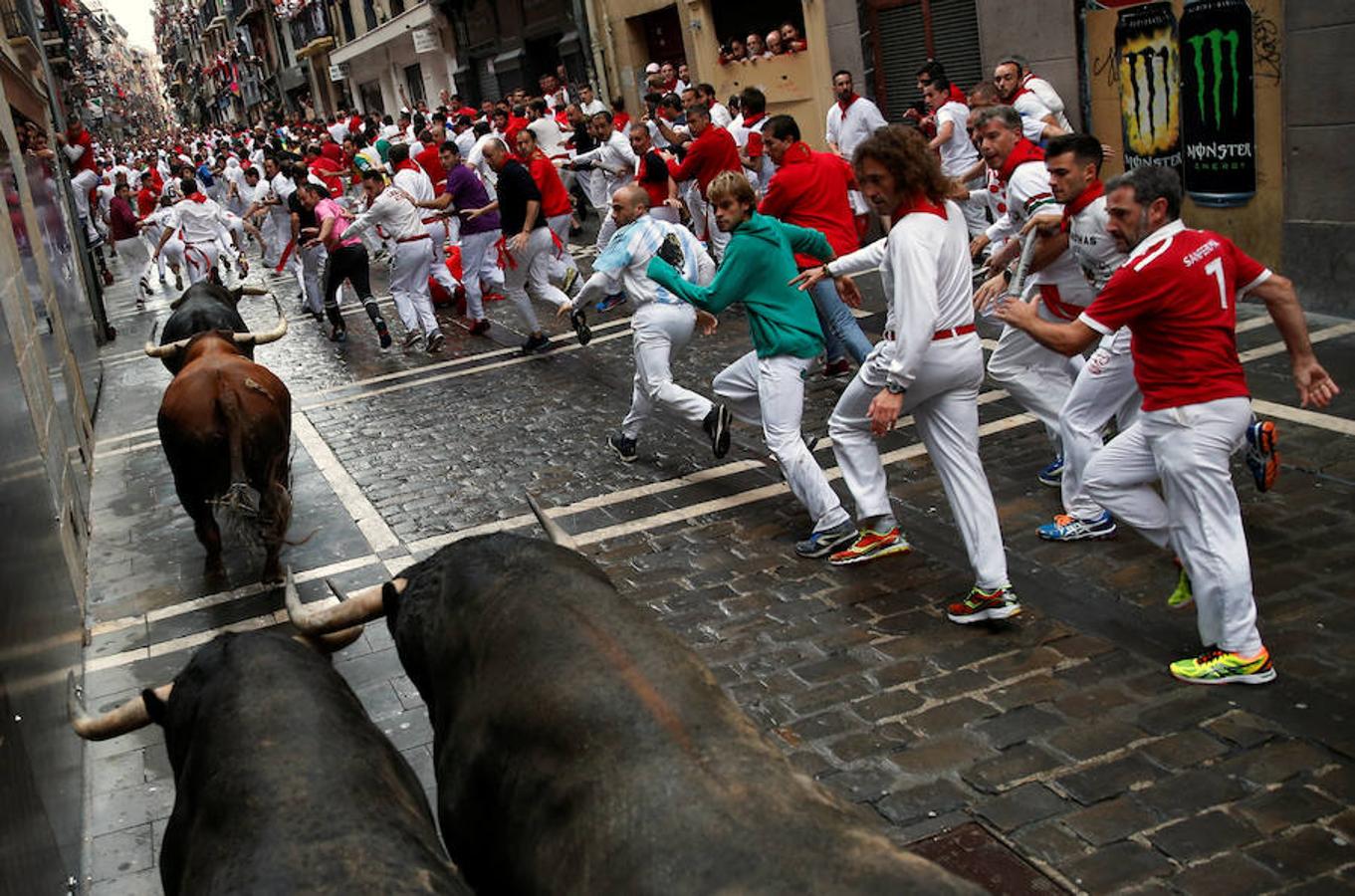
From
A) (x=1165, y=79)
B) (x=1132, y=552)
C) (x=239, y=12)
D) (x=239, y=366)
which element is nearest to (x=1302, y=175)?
(x=1165, y=79)

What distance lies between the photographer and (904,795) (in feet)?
16.7


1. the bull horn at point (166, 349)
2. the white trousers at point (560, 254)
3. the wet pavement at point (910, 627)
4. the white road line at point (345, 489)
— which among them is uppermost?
the bull horn at point (166, 349)

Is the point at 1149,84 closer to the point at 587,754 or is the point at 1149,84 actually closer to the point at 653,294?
the point at 653,294

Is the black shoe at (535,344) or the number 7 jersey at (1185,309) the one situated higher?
the number 7 jersey at (1185,309)

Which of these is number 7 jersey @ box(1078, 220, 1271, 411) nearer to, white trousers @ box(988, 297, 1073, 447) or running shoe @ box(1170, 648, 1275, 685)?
running shoe @ box(1170, 648, 1275, 685)

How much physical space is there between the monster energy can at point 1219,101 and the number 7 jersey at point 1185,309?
21.7 feet

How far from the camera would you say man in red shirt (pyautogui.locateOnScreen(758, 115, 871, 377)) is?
34.8ft

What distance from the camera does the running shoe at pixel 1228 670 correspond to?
18.1 feet

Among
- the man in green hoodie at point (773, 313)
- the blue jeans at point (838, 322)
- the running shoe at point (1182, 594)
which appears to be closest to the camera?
the running shoe at point (1182, 594)

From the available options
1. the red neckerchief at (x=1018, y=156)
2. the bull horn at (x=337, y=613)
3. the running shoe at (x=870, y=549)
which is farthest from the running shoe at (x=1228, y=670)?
the red neckerchief at (x=1018, y=156)

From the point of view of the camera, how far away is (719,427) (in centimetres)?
903

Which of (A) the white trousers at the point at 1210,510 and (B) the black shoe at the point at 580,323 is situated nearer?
(A) the white trousers at the point at 1210,510

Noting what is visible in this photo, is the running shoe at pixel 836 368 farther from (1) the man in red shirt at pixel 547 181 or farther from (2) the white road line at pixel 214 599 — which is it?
(1) the man in red shirt at pixel 547 181

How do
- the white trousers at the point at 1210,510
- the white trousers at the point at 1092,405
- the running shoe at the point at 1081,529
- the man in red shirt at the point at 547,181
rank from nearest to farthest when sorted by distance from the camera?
the white trousers at the point at 1210,510
the white trousers at the point at 1092,405
the running shoe at the point at 1081,529
the man in red shirt at the point at 547,181
